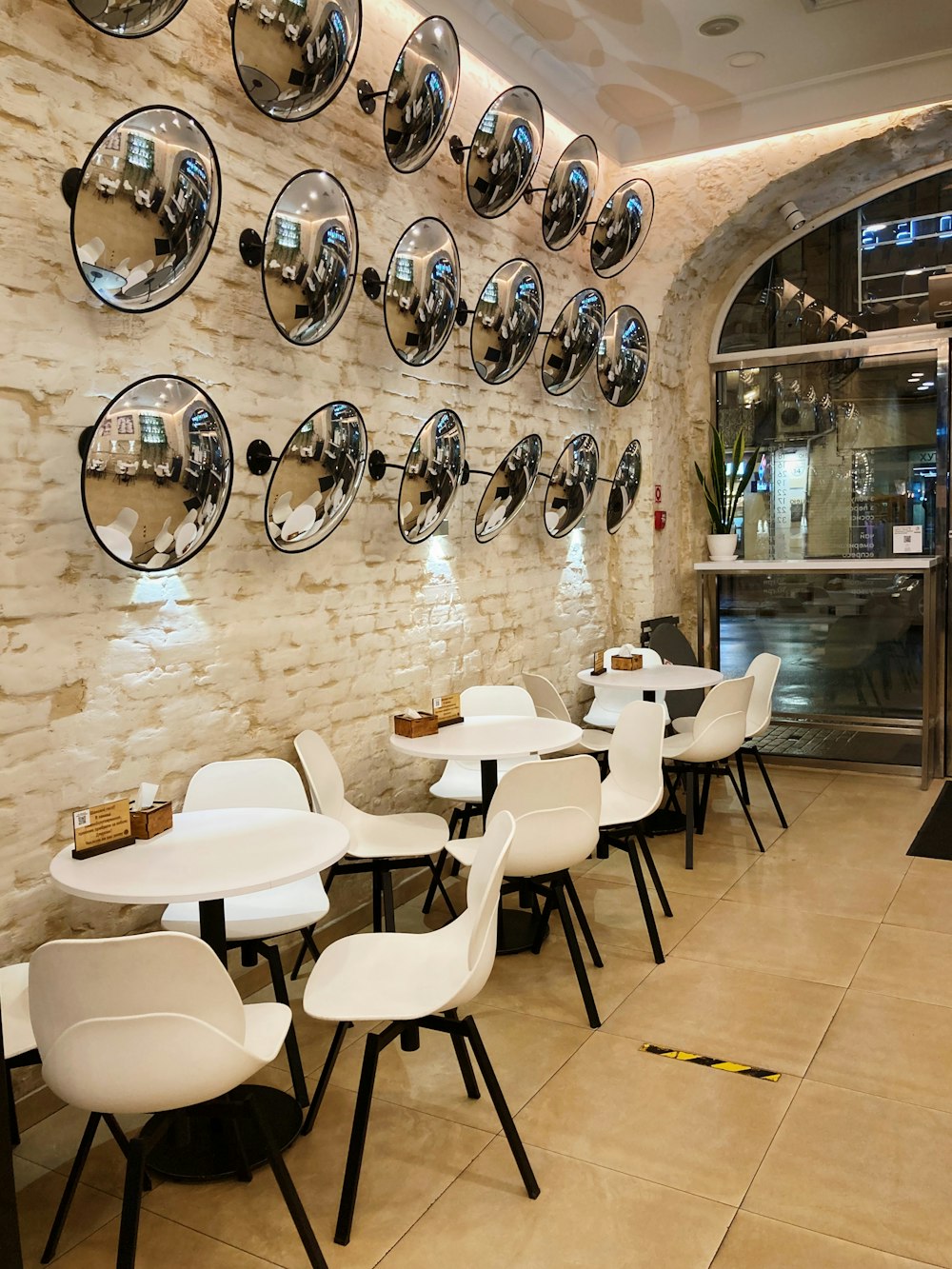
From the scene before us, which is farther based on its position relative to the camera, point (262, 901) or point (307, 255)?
point (307, 255)

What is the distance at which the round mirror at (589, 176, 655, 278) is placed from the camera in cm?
530

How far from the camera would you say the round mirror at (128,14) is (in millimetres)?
2486

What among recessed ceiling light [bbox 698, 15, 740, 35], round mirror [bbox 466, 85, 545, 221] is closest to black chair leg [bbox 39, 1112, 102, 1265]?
round mirror [bbox 466, 85, 545, 221]

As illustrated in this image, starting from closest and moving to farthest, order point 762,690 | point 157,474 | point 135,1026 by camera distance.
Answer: point 135,1026, point 157,474, point 762,690

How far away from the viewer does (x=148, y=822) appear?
8.50 feet

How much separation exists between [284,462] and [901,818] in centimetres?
376

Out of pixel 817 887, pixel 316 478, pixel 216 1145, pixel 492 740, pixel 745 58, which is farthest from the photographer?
pixel 745 58

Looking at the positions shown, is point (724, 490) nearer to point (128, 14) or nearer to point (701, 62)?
point (701, 62)

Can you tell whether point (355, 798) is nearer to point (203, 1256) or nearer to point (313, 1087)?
point (313, 1087)

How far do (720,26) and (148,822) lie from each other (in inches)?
174

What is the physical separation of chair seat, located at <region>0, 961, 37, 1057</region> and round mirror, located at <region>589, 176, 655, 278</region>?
4368 mm

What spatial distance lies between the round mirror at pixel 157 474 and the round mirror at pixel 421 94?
1.50 meters

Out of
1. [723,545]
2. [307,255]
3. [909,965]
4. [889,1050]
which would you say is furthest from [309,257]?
[723,545]

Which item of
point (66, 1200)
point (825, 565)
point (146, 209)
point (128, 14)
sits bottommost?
point (66, 1200)
